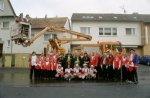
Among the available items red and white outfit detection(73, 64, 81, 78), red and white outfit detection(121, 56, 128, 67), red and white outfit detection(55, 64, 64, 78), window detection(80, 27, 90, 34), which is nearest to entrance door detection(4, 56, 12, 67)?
window detection(80, 27, 90, 34)

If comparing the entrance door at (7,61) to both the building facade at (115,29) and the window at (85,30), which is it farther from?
the window at (85,30)

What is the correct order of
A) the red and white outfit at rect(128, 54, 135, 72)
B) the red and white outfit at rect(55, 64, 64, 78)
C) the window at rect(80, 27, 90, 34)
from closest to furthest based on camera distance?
the red and white outfit at rect(128, 54, 135, 72)
the red and white outfit at rect(55, 64, 64, 78)
the window at rect(80, 27, 90, 34)

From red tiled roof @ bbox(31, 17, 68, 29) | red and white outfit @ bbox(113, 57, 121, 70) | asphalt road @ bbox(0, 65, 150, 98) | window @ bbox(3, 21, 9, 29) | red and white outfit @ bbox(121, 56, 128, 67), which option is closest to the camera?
asphalt road @ bbox(0, 65, 150, 98)

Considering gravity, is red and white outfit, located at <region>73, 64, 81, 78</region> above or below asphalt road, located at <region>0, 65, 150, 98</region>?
above

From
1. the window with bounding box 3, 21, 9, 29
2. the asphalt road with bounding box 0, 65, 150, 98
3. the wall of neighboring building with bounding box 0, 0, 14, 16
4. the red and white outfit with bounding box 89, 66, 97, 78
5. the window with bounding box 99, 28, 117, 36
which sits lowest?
the asphalt road with bounding box 0, 65, 150, 98

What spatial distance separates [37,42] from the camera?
41844 millimetres

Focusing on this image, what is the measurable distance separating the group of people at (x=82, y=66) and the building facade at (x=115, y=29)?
24231 millimetres

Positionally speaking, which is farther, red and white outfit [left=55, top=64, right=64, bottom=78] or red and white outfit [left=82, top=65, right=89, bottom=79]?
red and white outfit [left=55, top=64, right=64, bottom=78]

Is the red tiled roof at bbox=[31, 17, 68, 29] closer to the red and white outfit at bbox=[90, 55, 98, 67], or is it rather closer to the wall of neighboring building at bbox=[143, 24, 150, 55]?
the wall of neighboring building at bbox=[143, 24, 150, 55]

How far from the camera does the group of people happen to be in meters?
19.2

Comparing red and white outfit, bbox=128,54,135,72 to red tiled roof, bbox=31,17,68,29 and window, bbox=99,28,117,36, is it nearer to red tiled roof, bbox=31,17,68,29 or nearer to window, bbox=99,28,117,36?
red tiled roof, bbox=31,17,68,29

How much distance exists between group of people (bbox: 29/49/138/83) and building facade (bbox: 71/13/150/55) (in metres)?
24.2

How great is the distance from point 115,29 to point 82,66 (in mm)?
Result: 26364

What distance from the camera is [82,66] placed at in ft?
64.7
